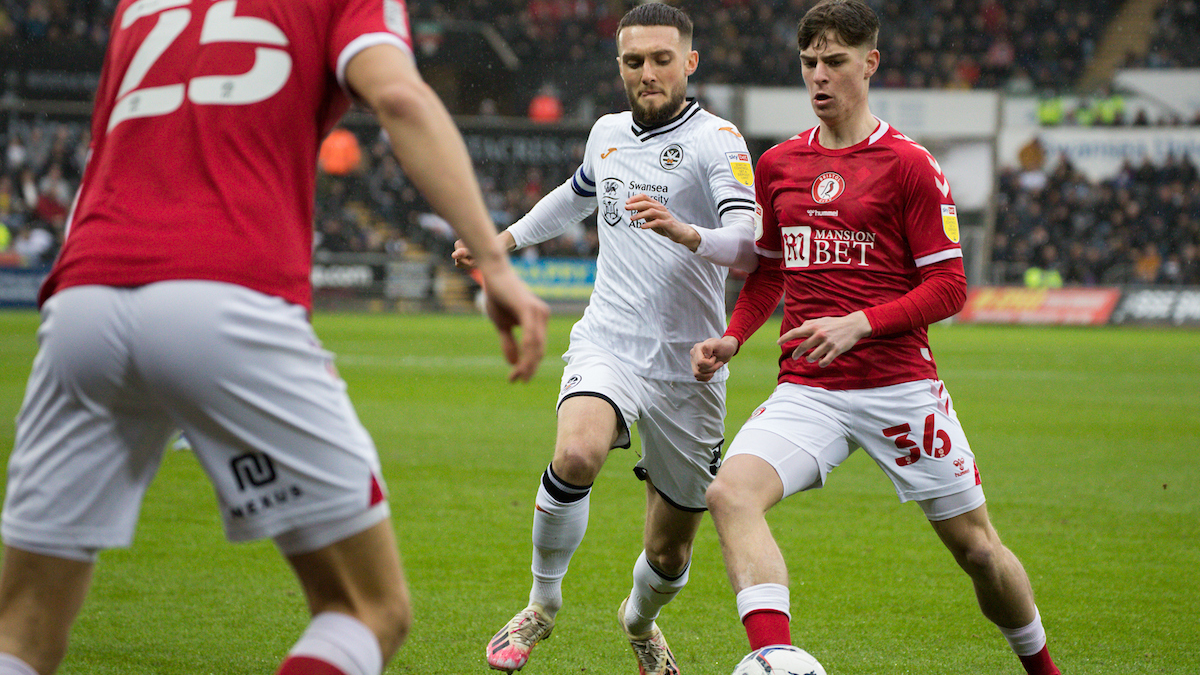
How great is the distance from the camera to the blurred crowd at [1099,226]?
3006cm

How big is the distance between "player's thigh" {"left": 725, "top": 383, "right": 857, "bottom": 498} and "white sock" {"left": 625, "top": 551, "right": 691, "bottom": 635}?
32.8 inches

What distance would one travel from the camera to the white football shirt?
4.51 meters

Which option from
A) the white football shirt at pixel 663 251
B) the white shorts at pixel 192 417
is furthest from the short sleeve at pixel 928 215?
the white shorts at pixel 192 417

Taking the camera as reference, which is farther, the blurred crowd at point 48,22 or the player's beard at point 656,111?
the blurred crowd at point 48,22

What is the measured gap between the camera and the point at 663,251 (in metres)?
4.57

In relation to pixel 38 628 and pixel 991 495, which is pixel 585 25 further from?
pixel 38 628

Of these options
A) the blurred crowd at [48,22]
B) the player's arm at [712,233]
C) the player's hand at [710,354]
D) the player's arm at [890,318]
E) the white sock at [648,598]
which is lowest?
the blurred crowd at [48,22]

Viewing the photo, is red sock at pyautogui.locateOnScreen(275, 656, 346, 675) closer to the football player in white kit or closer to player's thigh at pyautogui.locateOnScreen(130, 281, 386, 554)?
player's thigh at pyautogui.locateOnScreen(130, 281, 386, 554)

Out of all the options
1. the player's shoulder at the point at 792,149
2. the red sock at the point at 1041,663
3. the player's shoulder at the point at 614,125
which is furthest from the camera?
the player's shoulder at the point at 614,125

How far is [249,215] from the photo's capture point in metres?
2.15

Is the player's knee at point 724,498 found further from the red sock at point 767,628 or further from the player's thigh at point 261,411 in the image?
the player's thigh at point 261,411

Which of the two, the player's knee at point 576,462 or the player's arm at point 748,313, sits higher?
the player's arm at point 748,313

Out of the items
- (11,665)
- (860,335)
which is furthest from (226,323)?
(860,335)

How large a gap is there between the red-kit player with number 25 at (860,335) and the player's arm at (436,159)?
1433 millimetres
